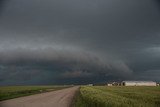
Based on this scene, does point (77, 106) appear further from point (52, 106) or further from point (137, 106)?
point (137, 106)

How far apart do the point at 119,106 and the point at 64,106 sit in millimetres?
9231

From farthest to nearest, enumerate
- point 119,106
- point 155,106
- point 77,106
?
point 77,106 < point 155,106 < point 119,106

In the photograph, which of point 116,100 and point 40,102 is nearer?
point 116,100

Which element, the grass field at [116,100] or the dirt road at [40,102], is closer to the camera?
the grass field at [116,100]

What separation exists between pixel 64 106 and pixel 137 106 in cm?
974

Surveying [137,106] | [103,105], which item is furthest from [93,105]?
[137,106]

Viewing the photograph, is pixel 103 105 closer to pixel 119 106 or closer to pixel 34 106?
pixel 119 106

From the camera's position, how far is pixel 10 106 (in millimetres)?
31234

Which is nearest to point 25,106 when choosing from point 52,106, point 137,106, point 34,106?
point 34,106

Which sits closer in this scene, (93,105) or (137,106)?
(137,106)

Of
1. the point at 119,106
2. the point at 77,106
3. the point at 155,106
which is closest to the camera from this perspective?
the point at 119,106

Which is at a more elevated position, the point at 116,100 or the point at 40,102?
the point at 40,102

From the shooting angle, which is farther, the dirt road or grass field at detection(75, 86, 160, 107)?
the dirt road

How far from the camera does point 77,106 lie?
1174 inches
